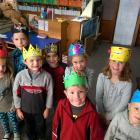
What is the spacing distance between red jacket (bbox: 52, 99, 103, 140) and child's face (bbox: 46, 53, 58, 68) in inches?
21.9

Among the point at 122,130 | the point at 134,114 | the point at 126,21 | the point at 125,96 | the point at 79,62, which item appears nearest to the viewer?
the point at 134,114

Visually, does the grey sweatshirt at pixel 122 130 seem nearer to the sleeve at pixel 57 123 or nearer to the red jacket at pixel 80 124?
the red jacket at pixel 80 124

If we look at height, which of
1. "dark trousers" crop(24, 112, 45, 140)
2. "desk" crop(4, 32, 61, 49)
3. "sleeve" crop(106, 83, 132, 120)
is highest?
"desk" crop(4, 32, 61, 49)

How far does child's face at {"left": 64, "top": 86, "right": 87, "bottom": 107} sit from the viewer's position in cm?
125

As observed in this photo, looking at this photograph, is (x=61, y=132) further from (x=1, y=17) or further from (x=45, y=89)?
(x=1, y=17)

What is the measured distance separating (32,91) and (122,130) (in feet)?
2.67

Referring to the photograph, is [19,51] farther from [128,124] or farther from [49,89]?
[128,124]

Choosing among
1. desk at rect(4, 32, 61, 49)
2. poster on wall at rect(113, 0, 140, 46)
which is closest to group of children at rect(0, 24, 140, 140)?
desk at rect(4, 32, 61, 49)

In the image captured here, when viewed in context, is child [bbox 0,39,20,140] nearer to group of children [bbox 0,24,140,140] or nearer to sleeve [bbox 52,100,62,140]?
group of children [bbox 0,24,140,140]

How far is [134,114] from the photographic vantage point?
45.6 inches

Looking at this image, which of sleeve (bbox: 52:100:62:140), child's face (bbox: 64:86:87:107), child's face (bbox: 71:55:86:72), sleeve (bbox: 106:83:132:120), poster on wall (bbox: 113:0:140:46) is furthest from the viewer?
poster on wall (bbox: 113:0:140:46)

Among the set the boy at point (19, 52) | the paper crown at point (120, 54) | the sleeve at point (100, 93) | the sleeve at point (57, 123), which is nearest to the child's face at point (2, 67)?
the boy at point (19, 52)

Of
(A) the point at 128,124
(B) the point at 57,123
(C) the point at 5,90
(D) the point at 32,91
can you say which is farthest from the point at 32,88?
(A) the point at 128,124

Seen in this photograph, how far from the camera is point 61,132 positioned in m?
1.40
